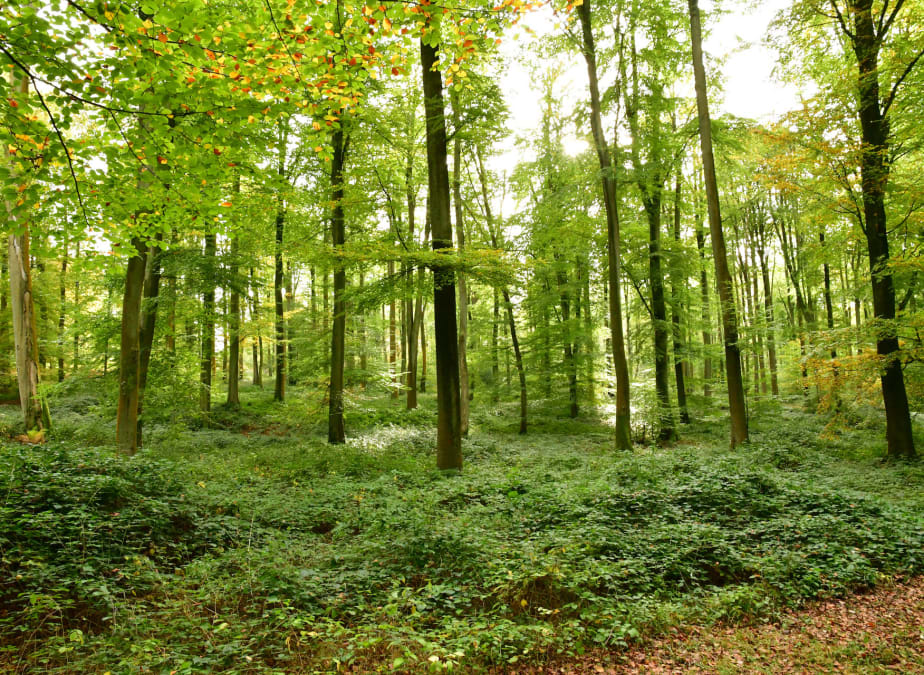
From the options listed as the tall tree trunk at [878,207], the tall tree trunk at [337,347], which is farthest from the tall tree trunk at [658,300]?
the tall tree trunk at [337,347]

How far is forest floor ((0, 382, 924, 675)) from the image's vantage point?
11.8 ft

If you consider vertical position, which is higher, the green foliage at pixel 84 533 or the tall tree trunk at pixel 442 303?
the tall tree trunk at pixel 442 303

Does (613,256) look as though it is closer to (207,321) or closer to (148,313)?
(148,313)

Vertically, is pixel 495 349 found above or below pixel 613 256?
below

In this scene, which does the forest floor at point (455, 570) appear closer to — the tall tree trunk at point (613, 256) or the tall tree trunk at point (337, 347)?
the tall tree trunk at point (613, 256)

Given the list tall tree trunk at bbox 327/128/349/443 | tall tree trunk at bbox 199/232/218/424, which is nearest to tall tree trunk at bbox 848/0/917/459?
tall tree trunk at bbox 327/128/349/443

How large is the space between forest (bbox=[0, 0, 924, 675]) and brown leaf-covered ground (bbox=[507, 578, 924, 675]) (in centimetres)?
4

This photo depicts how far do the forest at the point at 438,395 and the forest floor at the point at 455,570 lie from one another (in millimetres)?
42

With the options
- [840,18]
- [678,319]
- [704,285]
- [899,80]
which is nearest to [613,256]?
[899,80]

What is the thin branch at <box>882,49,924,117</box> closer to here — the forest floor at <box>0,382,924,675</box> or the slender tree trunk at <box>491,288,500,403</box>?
the forest floor at <box>0,382,924,675</box>

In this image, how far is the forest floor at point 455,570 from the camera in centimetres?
360

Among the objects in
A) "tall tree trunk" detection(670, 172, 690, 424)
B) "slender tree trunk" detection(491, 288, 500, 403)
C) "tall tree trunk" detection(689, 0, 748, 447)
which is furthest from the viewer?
"slender tree trunk" detection(491, 288, 500, 403)

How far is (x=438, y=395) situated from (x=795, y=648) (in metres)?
6.33

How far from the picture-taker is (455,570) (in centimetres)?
496
